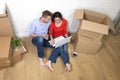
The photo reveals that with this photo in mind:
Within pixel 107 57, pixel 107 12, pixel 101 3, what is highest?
pixel 101 3

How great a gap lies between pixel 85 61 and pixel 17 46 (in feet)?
3.34

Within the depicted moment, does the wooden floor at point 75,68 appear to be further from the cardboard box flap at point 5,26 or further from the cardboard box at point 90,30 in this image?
the cardboard box flap at point 5,26

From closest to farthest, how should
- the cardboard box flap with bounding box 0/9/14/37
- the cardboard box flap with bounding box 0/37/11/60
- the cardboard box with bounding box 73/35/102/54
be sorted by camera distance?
the cardboard box flap with bounding box 0/37/11/60
the cardboard box flap with bounding box 0/9/14/37
the cardboard box with bounding box 73/35/102/54

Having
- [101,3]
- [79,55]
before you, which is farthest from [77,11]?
[79,55]

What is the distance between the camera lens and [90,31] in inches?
80.5

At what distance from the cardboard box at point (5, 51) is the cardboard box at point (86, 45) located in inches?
37.9

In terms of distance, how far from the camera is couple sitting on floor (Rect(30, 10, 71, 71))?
6.63ft

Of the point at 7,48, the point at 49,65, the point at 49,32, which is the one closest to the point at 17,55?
the point at 7,48

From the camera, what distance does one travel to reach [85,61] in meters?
2.21

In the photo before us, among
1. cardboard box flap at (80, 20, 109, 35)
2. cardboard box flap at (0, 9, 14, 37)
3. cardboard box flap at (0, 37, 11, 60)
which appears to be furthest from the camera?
cardboard box flap at (80, 20, 109, 35)

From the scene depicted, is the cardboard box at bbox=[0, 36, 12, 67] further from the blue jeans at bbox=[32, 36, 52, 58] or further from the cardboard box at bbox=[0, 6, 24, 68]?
the blue jeans at bbox=[32, 36, 52, 58]

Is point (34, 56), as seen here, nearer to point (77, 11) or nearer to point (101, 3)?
point (77, 11)

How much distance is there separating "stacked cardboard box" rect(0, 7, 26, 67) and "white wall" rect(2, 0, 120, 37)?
0.23 metres

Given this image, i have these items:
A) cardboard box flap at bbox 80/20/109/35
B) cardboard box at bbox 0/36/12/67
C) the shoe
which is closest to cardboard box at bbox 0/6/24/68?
cardboard box at bbox 0/36/12/67
